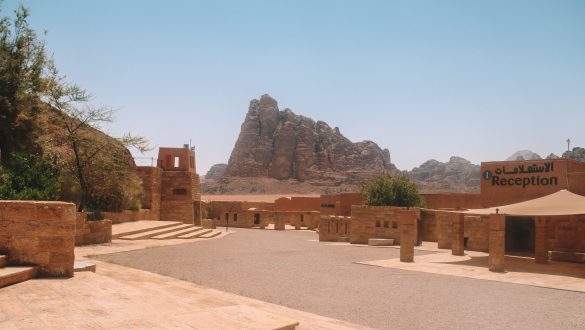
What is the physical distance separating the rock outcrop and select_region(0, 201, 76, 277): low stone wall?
9714 centimetres

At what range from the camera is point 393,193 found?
28.7 meters

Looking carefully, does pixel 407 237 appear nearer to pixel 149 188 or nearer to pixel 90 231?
pixel 90 231

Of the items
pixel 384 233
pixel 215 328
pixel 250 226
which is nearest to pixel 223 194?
pixel 250 226

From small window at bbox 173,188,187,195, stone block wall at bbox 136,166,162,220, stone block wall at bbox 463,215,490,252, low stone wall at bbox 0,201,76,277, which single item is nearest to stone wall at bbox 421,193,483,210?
stone block wall at bbox 463,215,490,252

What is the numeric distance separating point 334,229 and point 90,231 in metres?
13.1

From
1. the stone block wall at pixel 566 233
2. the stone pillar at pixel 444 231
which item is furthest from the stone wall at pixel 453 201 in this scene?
the stone block wall at pixel 566 233

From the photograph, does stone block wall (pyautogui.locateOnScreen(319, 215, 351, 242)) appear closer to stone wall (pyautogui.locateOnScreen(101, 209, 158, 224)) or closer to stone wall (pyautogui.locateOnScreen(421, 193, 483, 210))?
stone wall (pyautogui.locateOnScreen(421, 193, 483, 210))

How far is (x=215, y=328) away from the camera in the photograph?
4.91 meters

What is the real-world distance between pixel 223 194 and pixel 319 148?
2798cm

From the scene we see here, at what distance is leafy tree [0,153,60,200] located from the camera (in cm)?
1534

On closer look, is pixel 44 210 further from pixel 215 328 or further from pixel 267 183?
pixel 267 183

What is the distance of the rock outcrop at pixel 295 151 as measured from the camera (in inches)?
4252

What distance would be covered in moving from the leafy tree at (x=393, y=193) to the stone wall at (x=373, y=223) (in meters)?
5.51

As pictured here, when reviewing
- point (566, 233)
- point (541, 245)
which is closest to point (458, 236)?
point (541, 245)
